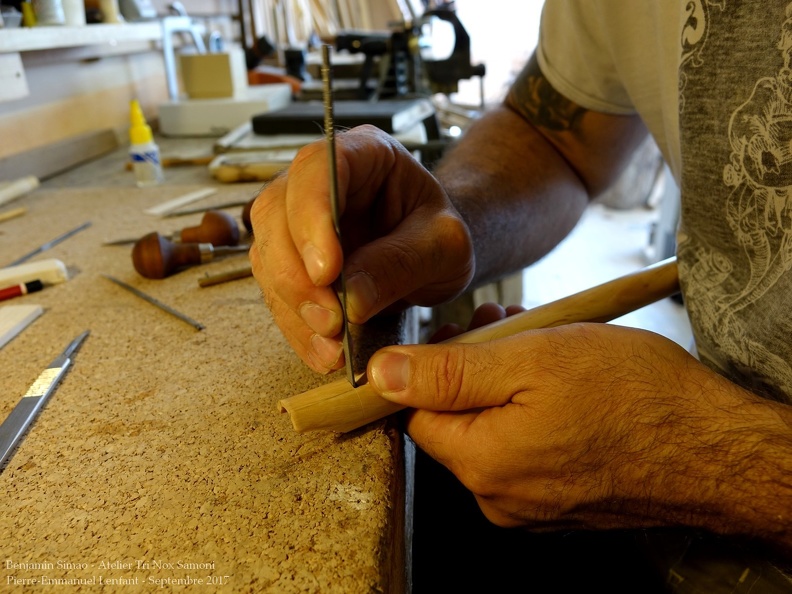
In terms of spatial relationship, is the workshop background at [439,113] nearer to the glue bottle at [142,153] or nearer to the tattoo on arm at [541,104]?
the glue bottle at [142,153]

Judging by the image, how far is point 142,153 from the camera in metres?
1.60

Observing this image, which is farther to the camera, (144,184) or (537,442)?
(144,184)

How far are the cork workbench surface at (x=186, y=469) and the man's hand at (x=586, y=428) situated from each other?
0.30 feet

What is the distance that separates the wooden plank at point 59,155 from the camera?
1647mm

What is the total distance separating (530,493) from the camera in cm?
64

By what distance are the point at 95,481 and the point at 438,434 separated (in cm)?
36

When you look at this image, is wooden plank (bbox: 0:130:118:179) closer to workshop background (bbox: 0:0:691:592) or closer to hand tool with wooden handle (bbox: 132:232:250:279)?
workshop background (bbox: 0:0:691:592)

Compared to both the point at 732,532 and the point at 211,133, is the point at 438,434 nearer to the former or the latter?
the point at 732,532

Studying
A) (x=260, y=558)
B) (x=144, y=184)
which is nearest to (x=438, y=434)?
(x=260, y=558)

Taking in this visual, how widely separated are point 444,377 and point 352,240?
29 centimetres

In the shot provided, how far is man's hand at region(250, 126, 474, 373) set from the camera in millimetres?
632

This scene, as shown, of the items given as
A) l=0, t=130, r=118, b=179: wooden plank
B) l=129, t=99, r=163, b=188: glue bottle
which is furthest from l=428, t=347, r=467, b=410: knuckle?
l=0, t=130, r=118, b=179: wooden plank

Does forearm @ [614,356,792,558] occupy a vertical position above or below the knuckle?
below

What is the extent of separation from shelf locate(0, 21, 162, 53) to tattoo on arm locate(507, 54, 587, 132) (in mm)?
1219
